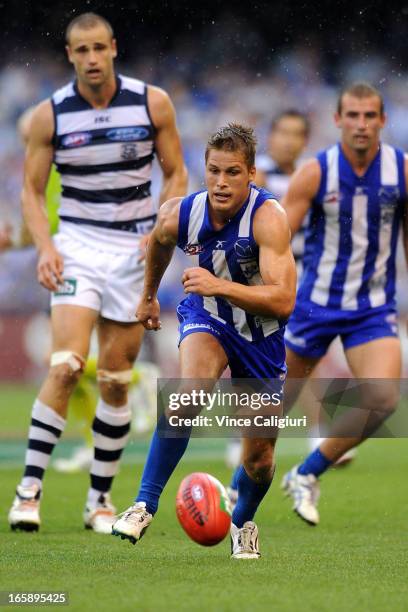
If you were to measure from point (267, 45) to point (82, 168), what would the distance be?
12.2 m

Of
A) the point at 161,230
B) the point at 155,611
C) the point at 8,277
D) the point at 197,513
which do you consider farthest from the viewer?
the point at 8,277

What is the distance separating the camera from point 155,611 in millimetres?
3711

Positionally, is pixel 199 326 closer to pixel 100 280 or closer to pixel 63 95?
pixel 100 280

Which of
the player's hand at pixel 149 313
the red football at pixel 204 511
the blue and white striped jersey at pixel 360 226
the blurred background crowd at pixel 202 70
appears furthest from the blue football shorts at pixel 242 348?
the blurred background crowd at pixel 202 70

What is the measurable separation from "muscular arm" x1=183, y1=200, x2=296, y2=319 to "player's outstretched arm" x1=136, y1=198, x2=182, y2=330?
37cm

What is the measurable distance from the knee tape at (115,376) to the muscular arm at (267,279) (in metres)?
1.77

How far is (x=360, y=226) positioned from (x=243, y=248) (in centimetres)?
195

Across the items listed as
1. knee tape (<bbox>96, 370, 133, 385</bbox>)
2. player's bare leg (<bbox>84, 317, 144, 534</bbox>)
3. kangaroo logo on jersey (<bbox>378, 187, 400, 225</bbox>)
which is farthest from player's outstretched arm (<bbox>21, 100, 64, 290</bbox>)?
kangaroo logo on jersey (<bbox>378, 187, 400, 225</bbox>)

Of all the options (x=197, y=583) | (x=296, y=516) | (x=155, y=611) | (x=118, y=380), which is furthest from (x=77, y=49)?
(x=155, y=611)

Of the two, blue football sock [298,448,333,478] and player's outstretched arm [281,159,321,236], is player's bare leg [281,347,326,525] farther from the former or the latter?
player's outstretched arm [281,159,321,236]

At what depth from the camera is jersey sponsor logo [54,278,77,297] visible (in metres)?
6.56

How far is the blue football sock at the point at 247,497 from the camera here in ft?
17.4

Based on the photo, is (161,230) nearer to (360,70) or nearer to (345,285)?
(345,285)

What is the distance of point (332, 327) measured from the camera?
276 inches
